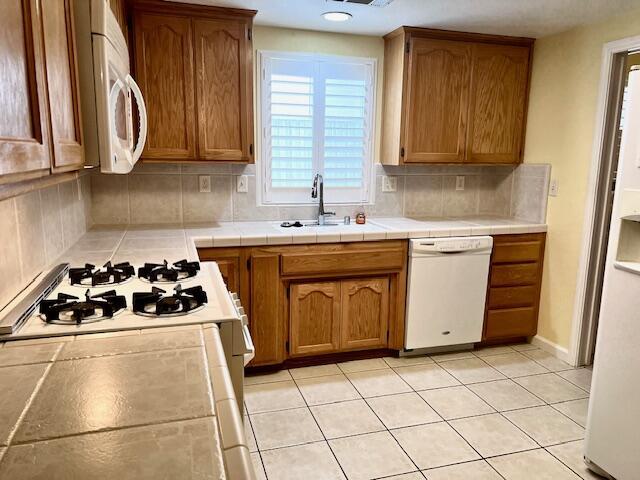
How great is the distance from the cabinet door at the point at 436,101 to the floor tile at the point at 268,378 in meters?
1.62

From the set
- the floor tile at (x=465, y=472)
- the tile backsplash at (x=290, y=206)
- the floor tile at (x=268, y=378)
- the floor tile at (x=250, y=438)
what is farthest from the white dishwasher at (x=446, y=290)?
the floor tile at (x=250, y=438)

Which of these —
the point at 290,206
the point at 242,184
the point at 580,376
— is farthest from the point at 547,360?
the point at 242,184

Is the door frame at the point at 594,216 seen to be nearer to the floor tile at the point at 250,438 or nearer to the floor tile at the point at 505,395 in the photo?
the floor tile at the point at 505,395

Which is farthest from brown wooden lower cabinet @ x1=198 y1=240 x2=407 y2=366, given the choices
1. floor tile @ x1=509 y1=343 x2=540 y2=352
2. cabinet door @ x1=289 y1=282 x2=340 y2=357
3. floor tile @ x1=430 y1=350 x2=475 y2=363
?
floor tile @ x1=509 y1=343 x2=540 y2=352

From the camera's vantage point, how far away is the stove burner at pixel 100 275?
5.20ft

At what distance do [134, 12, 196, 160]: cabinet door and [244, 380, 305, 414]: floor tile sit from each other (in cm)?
143

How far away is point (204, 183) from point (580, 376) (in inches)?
107

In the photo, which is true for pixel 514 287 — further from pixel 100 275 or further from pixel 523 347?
pixel 100 275

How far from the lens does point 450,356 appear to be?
3172mm

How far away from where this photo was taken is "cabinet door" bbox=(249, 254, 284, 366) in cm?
271

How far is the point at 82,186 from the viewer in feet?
8.50

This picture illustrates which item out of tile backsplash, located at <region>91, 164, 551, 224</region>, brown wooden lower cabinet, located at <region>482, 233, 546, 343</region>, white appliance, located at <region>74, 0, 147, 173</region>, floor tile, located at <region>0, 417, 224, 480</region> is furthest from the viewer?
brown wooden lower cabinet, located at <region>482, 233, 546, 343</region>

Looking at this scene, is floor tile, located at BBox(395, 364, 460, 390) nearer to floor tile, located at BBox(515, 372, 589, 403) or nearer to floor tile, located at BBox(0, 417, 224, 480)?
floor tile, located at BBox(515, 372, 589, 403)

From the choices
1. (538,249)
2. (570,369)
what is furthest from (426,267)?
(570,369)
